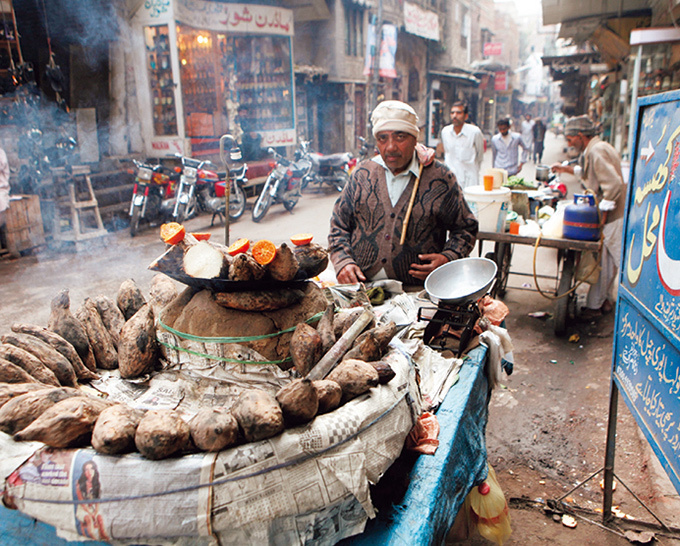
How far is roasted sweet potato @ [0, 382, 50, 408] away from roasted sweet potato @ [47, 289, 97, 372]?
418 mm

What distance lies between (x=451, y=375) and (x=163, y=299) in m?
1.30

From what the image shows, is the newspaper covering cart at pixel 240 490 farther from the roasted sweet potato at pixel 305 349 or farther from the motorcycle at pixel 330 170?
the motorcycle at pixel 330 170

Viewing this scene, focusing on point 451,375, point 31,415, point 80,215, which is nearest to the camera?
point 31,415

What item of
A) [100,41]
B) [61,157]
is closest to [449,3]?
[100,41]

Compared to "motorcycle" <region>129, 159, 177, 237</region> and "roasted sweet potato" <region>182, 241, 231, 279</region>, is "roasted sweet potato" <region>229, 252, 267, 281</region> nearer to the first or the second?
"roasted sweet potato" <region>182, 241, 231, 279</region>

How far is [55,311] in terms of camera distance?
2.01 meters

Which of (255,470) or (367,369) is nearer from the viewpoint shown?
(255,470)

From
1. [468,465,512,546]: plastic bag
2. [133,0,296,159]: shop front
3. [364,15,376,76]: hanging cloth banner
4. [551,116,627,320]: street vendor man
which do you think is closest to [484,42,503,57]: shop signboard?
[364,15,376,76]: hanging cloth banner

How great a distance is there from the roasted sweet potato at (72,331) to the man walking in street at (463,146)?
22.4 ft

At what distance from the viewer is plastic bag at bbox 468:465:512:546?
2279 millimetres

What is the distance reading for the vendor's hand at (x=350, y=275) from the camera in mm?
2725

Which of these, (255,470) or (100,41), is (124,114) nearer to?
(100,41)

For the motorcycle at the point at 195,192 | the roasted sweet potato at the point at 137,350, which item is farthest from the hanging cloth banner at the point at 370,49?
the roasted sweet potato at the point at 137,350

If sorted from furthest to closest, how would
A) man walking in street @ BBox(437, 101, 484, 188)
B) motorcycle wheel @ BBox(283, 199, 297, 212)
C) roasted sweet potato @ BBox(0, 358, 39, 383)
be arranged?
motorcycle wheel @ BBox(283, 199, 297, 212), man walking in street @ BBox(437, 101, 484, 188), roasted sweet potato @ BBox(0, 358, 39, 383)
